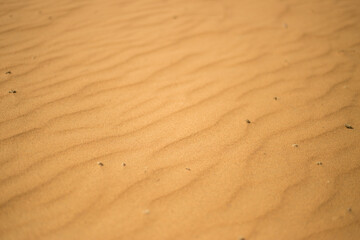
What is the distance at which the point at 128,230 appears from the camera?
1.26m

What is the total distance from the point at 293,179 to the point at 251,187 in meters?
0.28

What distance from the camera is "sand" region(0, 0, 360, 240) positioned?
4.31 ft

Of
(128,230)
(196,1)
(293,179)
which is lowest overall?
(293,179)

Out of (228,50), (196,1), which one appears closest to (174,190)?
(228,50)

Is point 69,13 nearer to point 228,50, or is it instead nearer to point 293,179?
point 228,50

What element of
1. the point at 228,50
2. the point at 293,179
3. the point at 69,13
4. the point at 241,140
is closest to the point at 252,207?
the point at 293,179

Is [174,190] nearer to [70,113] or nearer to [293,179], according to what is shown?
[293,179]

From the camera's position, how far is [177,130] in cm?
176

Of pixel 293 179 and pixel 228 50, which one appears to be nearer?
pixel 293 179

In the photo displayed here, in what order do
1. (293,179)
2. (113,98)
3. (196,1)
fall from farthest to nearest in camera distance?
(196,1), (113,98), (293,179)

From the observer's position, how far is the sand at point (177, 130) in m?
1.31

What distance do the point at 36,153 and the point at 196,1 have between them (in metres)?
3.09

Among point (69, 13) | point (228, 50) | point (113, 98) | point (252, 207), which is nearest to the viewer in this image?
point (252, 207)

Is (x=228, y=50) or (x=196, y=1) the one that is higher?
(x=196, y=1)
